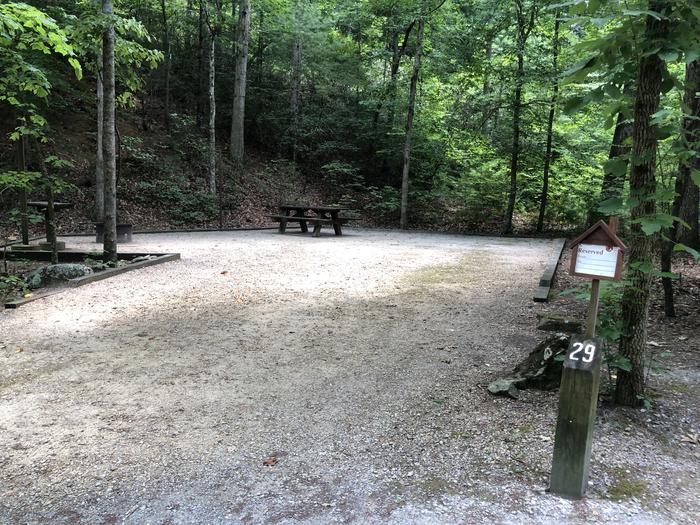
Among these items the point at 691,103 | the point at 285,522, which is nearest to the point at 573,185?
the point at 691,103

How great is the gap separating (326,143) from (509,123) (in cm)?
751

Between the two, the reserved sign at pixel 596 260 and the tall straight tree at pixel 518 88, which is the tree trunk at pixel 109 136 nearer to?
the reserved sign at pixel 596 260

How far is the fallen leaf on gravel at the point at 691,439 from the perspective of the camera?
286 cm

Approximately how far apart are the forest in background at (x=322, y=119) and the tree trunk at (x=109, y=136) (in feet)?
0.09

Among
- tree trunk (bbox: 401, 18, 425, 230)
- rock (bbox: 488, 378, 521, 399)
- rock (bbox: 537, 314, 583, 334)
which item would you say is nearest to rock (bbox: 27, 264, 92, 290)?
rock (bbox: 488, 378, 521, 399)

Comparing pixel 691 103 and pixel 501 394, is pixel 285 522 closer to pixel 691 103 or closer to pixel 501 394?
pixel 501 394

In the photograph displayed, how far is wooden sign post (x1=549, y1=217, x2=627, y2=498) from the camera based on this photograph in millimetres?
2279

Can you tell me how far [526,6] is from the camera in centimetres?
1390

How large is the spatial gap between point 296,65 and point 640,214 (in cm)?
1880

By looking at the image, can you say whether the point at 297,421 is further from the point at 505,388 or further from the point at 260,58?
the point at 260,58

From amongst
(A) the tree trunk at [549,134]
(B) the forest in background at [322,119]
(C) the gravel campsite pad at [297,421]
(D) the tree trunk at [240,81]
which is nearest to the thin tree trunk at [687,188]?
(B) the forest in background at [322,119]

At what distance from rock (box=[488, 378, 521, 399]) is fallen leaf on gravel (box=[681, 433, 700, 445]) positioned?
954mm

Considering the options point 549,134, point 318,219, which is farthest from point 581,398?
point 549,134

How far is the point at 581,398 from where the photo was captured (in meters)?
2.29
